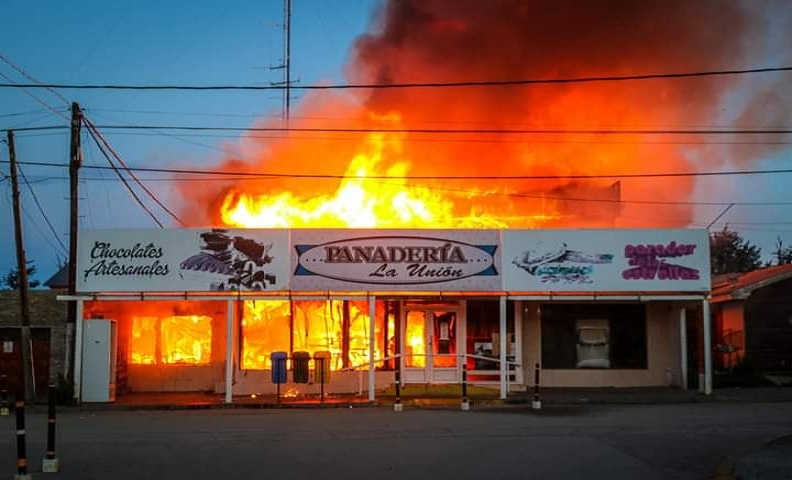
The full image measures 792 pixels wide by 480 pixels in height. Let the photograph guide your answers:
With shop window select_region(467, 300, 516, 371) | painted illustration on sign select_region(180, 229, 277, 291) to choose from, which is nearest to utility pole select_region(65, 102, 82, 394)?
painted illustration on sign select_region(180, 229, 277, 291)

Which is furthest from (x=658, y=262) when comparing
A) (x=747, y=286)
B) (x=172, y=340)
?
(x=172, y=340)

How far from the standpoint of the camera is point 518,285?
2097 cm

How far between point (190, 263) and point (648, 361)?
12.2 m

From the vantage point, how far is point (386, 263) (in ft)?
68.7

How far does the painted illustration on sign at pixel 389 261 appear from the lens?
68.6 ft

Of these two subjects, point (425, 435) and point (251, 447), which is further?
point (425, 435)

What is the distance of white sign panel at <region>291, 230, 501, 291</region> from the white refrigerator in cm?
462

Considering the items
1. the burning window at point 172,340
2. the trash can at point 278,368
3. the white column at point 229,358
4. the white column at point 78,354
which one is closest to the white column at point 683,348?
the trash can at point 278,368

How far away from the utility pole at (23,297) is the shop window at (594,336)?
516 inches

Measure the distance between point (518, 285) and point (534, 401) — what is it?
3.42m

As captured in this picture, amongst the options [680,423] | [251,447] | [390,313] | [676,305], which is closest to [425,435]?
[251,447]

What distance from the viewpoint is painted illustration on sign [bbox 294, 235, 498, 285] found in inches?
823

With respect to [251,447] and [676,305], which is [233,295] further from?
[676,305]

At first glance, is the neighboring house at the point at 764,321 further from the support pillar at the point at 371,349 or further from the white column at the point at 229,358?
the white column at the point at 229,358
